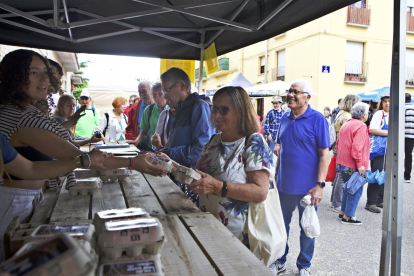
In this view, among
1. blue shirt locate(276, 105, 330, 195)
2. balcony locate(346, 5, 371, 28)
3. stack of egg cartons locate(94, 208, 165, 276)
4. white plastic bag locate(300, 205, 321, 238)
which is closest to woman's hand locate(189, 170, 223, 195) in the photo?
stack of egg cartons locate(94, 208, 165, 276)

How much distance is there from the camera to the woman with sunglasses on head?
188 cm

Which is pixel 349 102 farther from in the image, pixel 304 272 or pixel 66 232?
pixel 66 232

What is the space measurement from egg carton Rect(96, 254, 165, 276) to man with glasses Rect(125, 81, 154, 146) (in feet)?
13.4

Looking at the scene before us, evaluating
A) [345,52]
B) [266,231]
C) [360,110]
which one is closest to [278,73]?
[345,52]

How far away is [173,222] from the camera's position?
1.62 m

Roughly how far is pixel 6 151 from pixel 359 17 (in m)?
20.8

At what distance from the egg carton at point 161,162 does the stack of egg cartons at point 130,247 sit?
876 mm

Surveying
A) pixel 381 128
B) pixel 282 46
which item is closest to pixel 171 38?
pixel 381 128

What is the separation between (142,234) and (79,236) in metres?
0.18

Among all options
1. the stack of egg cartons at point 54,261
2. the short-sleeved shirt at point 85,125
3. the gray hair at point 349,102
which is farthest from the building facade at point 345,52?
the stack of egg cartons at point 54,261

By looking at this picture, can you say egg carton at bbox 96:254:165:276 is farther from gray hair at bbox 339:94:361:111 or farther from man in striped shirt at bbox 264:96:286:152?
man in striped shirt at bbox 264:96:286:152

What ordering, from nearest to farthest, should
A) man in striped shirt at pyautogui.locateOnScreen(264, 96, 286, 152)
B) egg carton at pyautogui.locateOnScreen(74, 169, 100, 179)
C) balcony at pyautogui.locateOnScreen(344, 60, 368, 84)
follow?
1. egg carton at pyautogui.locateOnScreen(74, 169, 100, 179)
2. man in striped shirt at pyautogui.locateOnScreen(264, 96, 286, 152)
3. balcony at pyautogui.locateOnScreen(344, 60, 368, 84)

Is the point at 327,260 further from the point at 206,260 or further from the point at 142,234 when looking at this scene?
the point at 142,234

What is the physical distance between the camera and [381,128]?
5.72m
